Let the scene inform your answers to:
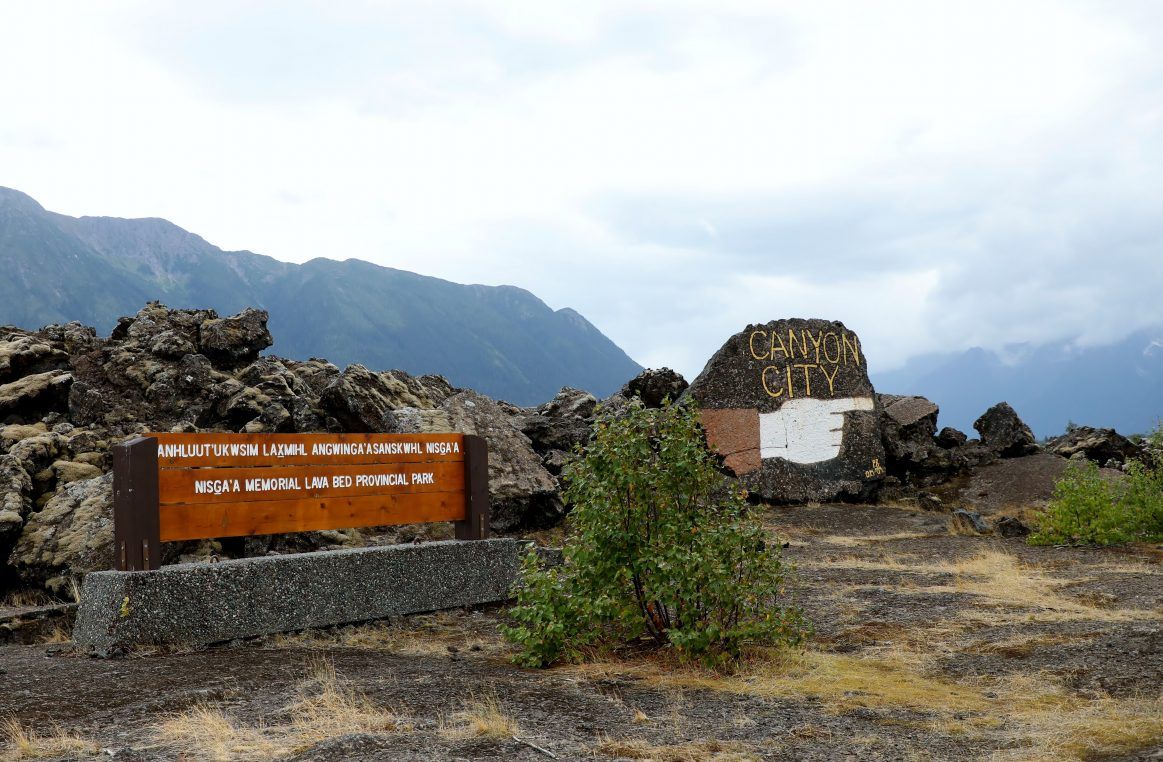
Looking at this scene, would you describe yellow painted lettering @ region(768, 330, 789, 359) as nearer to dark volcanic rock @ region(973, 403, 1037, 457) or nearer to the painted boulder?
the painted boulder

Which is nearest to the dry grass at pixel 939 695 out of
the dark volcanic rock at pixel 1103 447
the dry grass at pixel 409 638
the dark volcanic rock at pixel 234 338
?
the dry grass at pixel 409 638

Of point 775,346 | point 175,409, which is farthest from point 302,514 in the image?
point 775,346

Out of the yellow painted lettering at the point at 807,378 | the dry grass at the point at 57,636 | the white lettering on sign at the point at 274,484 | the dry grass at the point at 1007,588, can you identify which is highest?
the yellow painted lettering at the point at 807,378

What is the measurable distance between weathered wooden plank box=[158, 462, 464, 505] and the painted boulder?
1048cm

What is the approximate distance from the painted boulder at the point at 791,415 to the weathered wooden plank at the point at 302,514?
1051 cm

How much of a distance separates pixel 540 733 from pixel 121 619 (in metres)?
4.44

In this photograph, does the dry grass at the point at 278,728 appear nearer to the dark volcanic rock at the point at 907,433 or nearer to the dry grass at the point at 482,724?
the dry grass at the point at 482,724

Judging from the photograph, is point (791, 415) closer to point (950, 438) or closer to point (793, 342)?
point (793, 342)

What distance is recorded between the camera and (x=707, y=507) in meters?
8.13

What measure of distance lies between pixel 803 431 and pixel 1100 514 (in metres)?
7.29

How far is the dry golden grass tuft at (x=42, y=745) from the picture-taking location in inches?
204

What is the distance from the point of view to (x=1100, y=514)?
14805 mm

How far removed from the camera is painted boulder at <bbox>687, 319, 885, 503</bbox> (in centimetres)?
2105

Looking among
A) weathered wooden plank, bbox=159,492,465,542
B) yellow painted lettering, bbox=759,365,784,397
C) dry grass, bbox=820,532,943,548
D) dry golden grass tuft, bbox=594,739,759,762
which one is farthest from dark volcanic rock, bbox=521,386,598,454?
dry golden grass tuft, bbox=594,739,759,762
